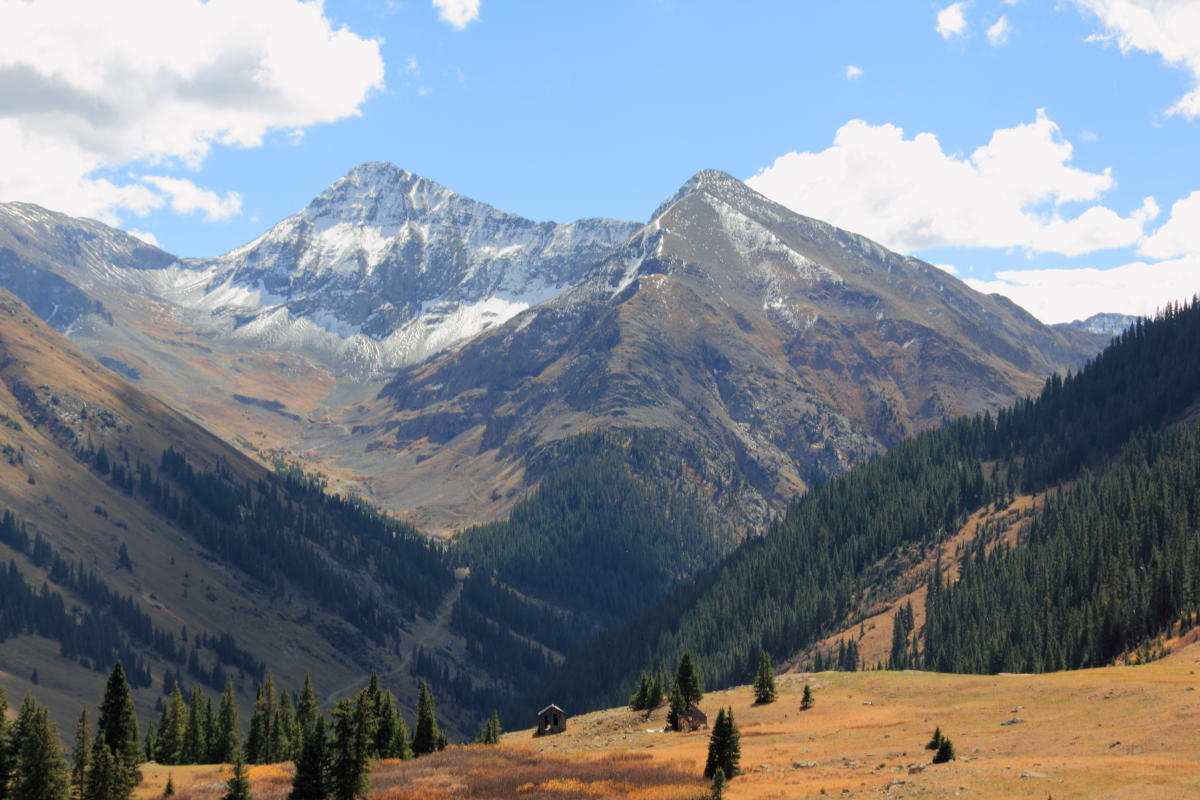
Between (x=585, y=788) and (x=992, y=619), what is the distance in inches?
5228

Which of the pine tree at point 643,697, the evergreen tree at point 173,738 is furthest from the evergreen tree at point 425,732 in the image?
the evergreen tree at point 173,738

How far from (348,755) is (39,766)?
2198cm

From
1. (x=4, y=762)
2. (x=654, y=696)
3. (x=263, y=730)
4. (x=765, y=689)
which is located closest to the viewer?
(x=4, y=762)

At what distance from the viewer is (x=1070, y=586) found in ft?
612

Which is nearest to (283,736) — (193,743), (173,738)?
(193,743)

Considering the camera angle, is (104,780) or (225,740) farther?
(225,740)

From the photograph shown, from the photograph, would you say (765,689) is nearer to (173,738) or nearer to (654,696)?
(654,696)

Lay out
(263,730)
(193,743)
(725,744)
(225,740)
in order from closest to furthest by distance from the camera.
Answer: (725,744) < (263,730) < (193,743) < (225,740)

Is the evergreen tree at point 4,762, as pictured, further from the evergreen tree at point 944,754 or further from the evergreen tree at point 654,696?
the evergreen tree at point 944,754

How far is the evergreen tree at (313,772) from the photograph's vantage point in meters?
78.1

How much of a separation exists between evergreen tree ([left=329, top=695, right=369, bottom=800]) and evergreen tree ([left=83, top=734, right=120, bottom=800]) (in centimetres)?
1726

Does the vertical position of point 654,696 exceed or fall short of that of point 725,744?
it exceeds it

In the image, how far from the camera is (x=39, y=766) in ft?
258

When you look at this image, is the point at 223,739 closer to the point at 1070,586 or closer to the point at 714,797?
the point at 714,797
